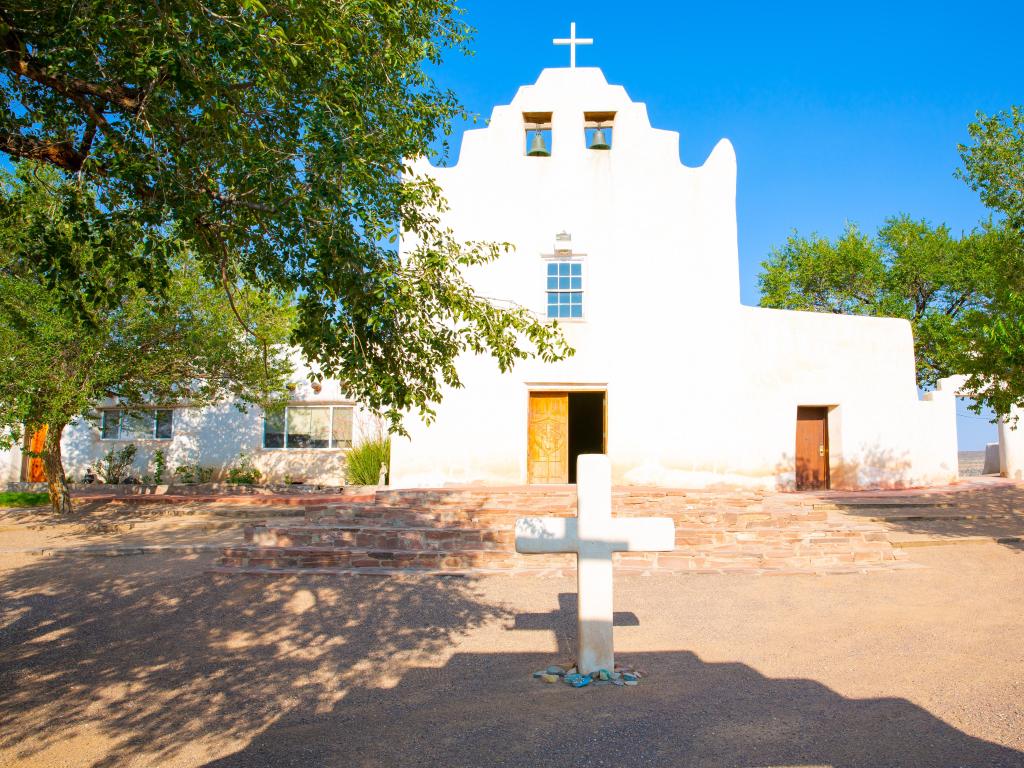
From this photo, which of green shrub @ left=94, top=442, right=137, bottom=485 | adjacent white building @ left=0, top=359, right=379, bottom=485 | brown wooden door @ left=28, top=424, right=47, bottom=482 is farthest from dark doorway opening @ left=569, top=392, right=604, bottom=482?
brown wooden door @ left=28, top=424, right=47, bottom=482

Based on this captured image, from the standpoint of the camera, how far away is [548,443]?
15.4 m

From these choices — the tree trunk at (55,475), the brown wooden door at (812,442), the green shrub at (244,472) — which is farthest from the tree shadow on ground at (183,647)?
the green shrub at (244,472)

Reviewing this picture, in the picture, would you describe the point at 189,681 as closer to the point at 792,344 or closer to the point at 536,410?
the point at 536,410

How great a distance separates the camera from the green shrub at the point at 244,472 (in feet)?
70.1

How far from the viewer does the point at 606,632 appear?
5.57 m

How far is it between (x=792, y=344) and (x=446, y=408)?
7.32m

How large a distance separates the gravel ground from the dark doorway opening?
13.1 meters

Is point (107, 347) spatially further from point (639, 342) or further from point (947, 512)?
point (947, 512)

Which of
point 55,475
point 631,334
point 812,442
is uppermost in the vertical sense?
point 631,334

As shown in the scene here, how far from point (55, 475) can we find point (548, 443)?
10419 millimetres

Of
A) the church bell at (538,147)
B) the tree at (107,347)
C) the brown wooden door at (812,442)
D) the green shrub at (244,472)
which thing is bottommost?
the green shrub at (244,472)

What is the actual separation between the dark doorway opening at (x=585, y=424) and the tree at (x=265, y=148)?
16416 mm

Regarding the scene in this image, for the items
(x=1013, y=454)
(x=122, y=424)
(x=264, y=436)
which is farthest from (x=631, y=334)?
(x=122, y=424)

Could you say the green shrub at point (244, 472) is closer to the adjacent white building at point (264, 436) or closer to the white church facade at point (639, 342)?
the adjacent white building at point (264, 436)
